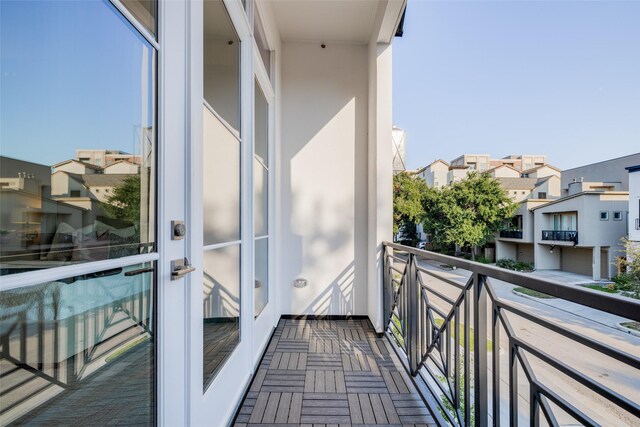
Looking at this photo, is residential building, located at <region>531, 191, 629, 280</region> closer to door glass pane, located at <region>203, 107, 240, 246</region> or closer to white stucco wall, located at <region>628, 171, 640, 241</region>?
white stucco wall, located at <region>628, 171, 640, 241</region>

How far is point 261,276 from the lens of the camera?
227 cm

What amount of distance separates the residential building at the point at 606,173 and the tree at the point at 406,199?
8050 mm

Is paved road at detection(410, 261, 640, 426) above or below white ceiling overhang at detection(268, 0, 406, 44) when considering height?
below

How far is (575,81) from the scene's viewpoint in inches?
314

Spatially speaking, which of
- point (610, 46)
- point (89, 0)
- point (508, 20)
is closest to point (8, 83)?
point (89, 0)

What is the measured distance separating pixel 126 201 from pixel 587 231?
7.12 metres

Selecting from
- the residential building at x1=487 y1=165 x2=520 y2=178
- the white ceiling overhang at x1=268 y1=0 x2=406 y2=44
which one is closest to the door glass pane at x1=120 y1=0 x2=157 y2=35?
the white ceiling overhang at x1=268 y1=0 x2=406 y2=44

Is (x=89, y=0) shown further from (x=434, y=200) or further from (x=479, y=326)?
(x=434, y=200)

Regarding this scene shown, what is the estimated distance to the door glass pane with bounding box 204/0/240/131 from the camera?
1214 millimetres

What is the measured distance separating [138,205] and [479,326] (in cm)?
123

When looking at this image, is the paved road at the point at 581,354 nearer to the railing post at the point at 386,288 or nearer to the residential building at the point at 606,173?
the railing post at the point at 386,288

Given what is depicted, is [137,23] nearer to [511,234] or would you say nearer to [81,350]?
[81,350]

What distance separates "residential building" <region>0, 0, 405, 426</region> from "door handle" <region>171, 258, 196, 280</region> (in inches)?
0.4

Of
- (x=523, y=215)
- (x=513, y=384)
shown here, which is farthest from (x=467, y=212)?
A: (x=513, y=384)
